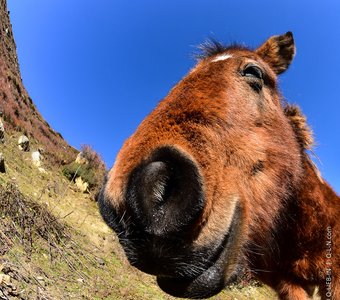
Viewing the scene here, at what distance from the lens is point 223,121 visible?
7.52 feet

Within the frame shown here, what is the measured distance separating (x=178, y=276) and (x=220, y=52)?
7.89 ft

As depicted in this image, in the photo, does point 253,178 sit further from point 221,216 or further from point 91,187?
point 91,187

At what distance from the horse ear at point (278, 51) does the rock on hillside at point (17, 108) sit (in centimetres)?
1429

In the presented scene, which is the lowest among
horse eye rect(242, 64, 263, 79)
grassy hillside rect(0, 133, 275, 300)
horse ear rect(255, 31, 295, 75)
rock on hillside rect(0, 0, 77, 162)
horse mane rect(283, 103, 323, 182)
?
grassy hillside rect(0, 133, 275, 300)

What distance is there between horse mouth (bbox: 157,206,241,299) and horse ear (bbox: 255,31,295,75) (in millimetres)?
2184

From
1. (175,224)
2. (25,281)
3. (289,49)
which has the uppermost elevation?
(289,49)

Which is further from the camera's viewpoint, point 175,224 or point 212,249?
point 212,249

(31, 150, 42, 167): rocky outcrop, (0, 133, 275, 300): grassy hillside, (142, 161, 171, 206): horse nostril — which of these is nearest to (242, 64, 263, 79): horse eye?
(142, 161, 171, 206): horse nostril

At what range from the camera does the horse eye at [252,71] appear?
9.61ft

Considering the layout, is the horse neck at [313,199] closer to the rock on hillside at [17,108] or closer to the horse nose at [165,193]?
the horse nose at [165,193]

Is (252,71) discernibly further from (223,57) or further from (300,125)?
(300,125)

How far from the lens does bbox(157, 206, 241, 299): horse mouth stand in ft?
6.27

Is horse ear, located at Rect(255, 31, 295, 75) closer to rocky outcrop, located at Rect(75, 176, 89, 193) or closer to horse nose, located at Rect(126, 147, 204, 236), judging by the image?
horse nose, located at Rect(126, 147, 204, 236)

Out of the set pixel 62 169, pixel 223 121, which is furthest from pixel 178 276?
pixel 62 169
